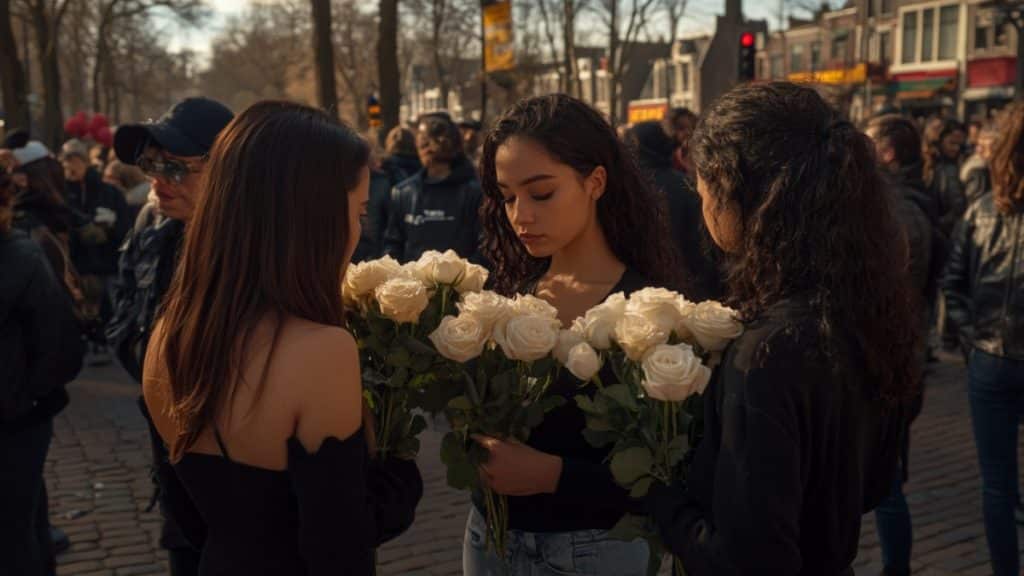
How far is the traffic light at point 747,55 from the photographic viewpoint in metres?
13.3

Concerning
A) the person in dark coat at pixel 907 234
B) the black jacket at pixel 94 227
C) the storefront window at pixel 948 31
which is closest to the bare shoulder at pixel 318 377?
the person in dark coat at pixel 907 234

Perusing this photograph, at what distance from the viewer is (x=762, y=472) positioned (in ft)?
5.56

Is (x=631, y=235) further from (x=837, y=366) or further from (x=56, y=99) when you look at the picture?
(x=56, y=99)

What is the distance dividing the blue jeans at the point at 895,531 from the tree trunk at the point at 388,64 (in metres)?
12.7

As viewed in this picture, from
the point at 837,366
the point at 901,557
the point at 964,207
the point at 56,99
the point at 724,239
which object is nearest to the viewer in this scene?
the point at 837,366

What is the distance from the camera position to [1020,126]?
389cm

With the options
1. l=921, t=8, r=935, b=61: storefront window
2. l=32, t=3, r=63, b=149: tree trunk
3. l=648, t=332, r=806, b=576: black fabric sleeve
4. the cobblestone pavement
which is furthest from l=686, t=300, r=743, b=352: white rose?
l=921, t=8, r=935, b=61: storefront window

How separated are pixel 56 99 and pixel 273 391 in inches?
1039

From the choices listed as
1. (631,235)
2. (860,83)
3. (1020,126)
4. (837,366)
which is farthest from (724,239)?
(860,83)

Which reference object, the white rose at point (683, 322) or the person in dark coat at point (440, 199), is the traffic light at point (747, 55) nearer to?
the person in dark coat at point (440, 199)

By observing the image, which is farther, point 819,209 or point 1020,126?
point 1020,126

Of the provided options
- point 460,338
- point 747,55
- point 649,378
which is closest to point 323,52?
point 747,55

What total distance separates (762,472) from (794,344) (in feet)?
0.75

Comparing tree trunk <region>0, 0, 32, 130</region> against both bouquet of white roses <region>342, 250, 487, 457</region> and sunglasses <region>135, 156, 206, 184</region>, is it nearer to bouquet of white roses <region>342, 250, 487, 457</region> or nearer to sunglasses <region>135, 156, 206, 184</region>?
sunglasses <region>135, 156, 206, 184</region>
